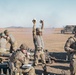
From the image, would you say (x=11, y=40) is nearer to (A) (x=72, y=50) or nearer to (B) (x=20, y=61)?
(B) (x=20, y=61)

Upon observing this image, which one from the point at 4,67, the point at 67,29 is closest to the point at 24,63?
the point at 4,67

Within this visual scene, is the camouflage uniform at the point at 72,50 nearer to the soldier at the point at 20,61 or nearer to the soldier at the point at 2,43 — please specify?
the soldier at the point at 20,61

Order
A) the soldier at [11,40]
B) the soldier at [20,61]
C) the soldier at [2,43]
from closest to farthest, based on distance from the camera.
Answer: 1. the soldier at [20,61]
2. the soldier at [11,40]
3. the soldier at [2,43]

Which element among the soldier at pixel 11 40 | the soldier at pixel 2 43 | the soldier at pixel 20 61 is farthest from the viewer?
the soldier at pixel 2 43

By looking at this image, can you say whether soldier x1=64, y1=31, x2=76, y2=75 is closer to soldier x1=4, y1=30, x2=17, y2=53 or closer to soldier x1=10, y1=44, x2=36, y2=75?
soldier x1=10, y1=44, x2=36, y2=75

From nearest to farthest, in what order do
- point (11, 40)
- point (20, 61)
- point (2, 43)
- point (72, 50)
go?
point (72, 50), point (20, 61), point (11, 40), point (2, 43)

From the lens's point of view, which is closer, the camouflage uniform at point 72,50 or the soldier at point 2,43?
the camouflage uniform at point 72,50

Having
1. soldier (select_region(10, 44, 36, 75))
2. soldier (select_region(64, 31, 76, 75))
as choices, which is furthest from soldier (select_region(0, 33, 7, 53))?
soldier (select_region(64, 31, 76, 75))

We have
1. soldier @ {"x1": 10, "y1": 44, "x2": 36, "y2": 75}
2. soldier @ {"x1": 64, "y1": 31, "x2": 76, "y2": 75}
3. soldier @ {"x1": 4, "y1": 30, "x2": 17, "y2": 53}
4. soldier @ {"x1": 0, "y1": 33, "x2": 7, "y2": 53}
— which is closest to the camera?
soldier @ {"x1": 64, "y1": 31, "x2": 76, "y2": 75}

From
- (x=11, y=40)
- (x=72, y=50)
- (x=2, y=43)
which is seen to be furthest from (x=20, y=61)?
(x=2, y=43)

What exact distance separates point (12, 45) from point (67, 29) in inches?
1524

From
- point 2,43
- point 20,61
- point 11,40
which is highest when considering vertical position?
point 11,40

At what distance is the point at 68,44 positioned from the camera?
8258 millimetres

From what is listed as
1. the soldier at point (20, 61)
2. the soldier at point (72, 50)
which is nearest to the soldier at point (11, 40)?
the soldier at point (20, 61)
